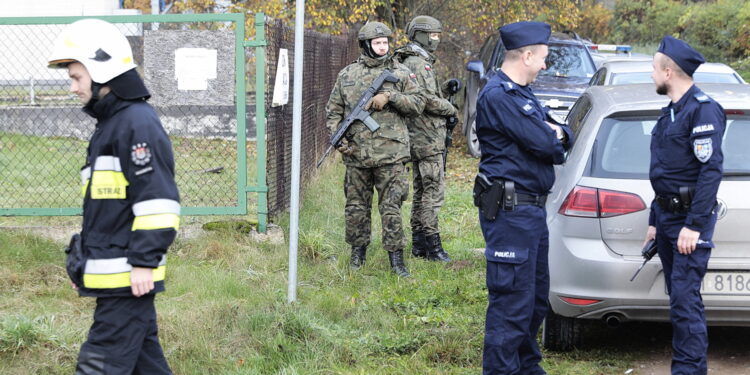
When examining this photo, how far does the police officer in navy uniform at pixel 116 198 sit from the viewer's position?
324cm

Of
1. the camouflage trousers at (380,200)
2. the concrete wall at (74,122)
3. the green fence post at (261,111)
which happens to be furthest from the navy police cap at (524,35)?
the concrete wall at (74,122)

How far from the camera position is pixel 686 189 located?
418cm

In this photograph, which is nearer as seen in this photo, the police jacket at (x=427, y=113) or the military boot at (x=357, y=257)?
the military boot at (x=357, y=257)

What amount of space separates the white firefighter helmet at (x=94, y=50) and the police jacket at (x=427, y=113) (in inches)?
153

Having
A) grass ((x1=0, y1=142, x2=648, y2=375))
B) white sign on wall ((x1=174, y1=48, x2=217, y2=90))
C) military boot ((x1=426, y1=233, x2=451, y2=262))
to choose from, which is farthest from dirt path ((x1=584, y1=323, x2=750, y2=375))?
white sign on wall ((x1=174, y1=48, x2=217, y2=90))

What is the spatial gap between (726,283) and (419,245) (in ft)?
10.7

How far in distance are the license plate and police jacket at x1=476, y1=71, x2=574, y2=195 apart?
1.02 m

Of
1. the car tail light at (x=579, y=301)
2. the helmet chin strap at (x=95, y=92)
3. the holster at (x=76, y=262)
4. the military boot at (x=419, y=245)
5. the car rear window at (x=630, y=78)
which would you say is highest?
the helmet chin strap at (x=95, y=92)

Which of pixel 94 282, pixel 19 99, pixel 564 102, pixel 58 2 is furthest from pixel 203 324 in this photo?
pixel 58 2

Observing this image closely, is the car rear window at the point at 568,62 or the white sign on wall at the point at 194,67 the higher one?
the white sign on wall at the point at 194,67

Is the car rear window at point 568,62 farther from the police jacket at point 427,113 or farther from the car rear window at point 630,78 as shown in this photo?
the police jacket at point 427,113

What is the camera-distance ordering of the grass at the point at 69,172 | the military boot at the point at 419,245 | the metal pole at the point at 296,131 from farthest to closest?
1. the grass at the point at 69,172
2. the military boot at the point at 419,245
3. the metal pole at the point at 296,131

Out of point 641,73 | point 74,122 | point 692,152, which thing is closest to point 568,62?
point 641,73

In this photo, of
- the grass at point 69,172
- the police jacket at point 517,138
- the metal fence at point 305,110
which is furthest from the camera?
the grass at point 69,172
